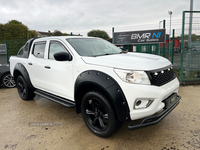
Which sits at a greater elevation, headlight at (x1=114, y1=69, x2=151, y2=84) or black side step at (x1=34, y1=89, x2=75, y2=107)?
headlight at (x1=114, y1=69, x2=151, y2=84)

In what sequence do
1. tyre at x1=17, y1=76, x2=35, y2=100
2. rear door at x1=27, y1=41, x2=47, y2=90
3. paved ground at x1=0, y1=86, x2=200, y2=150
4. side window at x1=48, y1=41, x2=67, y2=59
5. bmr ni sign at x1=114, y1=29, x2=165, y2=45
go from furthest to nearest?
bmr ni sign at x1=114, y1=29, x2=165, y2=45 < tyre at x1=17, y1=76, x2=35, y2=100 < rear door at x1=27, y1=41, x2=47, y2=90 < side window at x1=48, y1=41, x2=67, y2=59 < paved ground at x1=0, y1=86, x2=200, y2=150

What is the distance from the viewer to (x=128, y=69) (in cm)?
235

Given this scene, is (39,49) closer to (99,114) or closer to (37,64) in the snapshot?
(37,64)

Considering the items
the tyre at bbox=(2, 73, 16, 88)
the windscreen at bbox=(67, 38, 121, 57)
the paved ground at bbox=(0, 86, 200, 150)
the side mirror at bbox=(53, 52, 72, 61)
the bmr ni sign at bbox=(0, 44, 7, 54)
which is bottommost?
the paved ground at bbox=(0, 86, 200, 150)

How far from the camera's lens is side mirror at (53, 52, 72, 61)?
113 inches

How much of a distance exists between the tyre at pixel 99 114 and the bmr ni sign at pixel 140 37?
5217 mm

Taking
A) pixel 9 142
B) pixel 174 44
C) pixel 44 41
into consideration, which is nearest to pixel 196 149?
pixel 9 142

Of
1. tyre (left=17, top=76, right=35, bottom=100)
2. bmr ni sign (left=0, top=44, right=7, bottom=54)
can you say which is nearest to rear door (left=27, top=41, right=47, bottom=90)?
tyre (left=17, top=76, right=35, bottom=100)

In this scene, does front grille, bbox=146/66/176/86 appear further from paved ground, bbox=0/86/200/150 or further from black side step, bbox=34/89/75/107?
Answer: black side step, bbox=34/89/75/107

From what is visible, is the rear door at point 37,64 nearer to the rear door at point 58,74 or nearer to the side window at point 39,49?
the side window at point 39,49

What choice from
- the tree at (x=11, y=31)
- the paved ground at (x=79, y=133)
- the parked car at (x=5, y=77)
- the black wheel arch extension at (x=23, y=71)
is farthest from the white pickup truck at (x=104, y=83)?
the tree at (x=11, y=31)

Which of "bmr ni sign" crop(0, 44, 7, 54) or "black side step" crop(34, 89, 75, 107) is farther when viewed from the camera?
"bmr ni sign" crop(0, 44, 7, 54)

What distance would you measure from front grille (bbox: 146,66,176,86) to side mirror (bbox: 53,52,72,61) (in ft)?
4.84

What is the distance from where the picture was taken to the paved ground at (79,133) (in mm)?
2596
